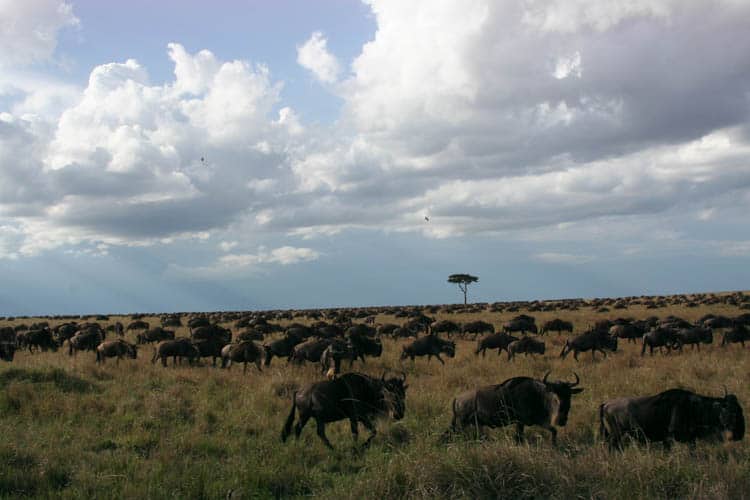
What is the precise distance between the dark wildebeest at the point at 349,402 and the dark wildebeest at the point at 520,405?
1.23 m

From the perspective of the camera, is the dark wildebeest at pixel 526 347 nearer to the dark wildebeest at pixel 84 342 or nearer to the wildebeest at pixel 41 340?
the dark wildebeest at pixel 84 342

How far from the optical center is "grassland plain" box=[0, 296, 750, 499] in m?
6.81

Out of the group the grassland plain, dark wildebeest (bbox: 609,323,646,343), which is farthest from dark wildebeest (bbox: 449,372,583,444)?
dark wildebeest (bbox: 609,323,646,343)

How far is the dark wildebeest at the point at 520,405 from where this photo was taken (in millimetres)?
8953

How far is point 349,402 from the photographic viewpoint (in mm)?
9562

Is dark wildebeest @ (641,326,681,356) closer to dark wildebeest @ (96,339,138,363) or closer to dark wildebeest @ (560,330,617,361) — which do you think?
dark wildebeest @ (560,330,617,361)

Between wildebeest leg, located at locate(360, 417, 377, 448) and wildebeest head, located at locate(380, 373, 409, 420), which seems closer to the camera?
wildebeest leg, located at locate(360, 417, 377, 448)

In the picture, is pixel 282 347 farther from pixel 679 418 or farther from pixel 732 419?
pixel 732 419

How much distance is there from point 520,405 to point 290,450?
401cm

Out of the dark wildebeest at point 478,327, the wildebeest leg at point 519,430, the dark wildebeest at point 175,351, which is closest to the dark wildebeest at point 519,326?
the dark wildebeest at point 478,327

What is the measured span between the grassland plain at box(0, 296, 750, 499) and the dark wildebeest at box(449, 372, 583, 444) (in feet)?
1.06

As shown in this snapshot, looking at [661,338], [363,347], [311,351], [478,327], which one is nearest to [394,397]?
[311,351]

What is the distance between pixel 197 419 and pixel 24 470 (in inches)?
152

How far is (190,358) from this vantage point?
856 inches
